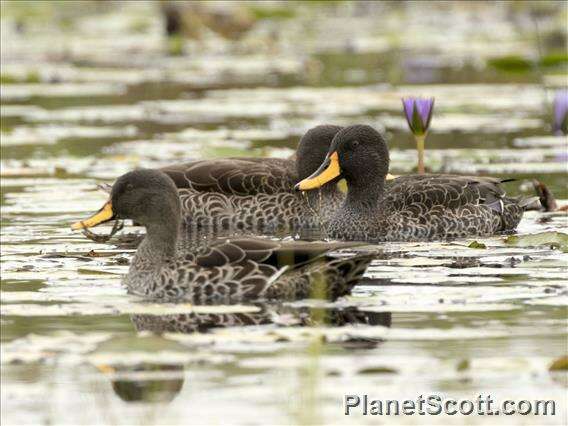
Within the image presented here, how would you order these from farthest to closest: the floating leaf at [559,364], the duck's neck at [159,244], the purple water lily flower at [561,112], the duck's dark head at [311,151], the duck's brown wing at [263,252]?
1. the purple water lily flower at [561,112]
2. the duck's dark head at [311,151]
3. the duck's neck at [159,244]
4. the duck's brown wing at [263,252]
5. the floating leaf at [559,364]

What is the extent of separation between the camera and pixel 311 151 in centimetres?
1306

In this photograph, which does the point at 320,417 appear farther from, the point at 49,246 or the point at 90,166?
the point at 90,166

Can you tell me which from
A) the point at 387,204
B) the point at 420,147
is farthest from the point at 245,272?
the point at 420,147

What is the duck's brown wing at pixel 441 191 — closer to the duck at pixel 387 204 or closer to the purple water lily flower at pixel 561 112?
the duck at pixel 387 204

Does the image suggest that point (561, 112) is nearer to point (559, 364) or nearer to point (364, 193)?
point (364, 193)

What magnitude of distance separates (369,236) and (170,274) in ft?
9.69

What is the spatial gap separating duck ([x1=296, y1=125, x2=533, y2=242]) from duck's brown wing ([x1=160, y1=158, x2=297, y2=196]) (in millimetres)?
991

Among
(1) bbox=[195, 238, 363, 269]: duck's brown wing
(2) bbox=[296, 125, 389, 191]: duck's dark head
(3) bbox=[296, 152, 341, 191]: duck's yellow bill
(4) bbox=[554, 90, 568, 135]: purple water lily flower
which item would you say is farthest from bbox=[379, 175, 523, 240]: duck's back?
(1) bbox=[195, 238, 363, 269]: duck's brown wing

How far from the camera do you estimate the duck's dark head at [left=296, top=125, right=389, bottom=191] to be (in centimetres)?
1191

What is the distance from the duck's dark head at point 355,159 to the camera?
469 inches

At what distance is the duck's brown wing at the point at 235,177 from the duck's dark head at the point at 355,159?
4.27ft

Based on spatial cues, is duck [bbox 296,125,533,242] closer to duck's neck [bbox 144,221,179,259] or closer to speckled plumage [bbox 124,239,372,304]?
duck's neck [bbox 144,221,179,259]

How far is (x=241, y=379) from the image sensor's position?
7164mm

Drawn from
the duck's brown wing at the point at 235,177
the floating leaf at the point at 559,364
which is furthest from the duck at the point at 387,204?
the floating leaf at the point at 559,364
